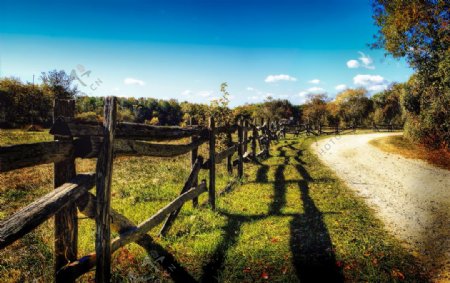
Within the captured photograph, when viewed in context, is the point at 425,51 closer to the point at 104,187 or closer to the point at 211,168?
the point at 211,168

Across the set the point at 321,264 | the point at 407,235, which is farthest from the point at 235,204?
the point at 407,235

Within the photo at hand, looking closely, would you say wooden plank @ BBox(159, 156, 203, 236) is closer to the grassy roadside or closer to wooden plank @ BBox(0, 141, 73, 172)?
wooden plank @ BBox(0, 141, 73, 172)

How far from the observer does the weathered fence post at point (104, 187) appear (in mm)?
3359

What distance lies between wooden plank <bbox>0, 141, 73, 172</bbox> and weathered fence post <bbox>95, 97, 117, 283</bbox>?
388 millimetres

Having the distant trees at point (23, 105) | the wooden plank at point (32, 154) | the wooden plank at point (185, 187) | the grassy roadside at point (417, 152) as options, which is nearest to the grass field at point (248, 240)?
the wooden plank at point (185, 187)

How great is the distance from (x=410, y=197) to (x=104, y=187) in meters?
9.03

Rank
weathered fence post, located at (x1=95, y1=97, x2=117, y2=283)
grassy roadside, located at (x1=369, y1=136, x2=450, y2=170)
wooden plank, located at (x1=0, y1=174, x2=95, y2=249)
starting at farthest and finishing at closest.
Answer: grassy roadside, located at (x1=369, y1=136, x2=450, y2=170), weathered fence post, located at (x1=95, y1=97, x2=117, y2=283), wooden plank, located at (x1=0, y1=174, x2=95, y2=249)

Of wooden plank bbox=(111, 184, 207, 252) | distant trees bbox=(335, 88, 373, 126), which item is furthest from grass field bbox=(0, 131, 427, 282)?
distant trees bbox=(335, 88, 373, 126)

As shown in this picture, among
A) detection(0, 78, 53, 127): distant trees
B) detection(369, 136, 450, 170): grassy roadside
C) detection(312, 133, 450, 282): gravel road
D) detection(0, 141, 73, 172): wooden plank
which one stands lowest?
detection(312, 133, 450, 282): gravel road

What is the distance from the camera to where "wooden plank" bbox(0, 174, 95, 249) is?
2425mm

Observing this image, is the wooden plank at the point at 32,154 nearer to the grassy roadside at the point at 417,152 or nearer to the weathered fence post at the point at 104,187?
the weathered fence post at the point at 104,187

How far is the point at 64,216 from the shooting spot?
346 centimetres

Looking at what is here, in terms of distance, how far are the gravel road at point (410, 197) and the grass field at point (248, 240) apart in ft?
1.17

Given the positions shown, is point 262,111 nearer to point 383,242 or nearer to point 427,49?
point 427,49
